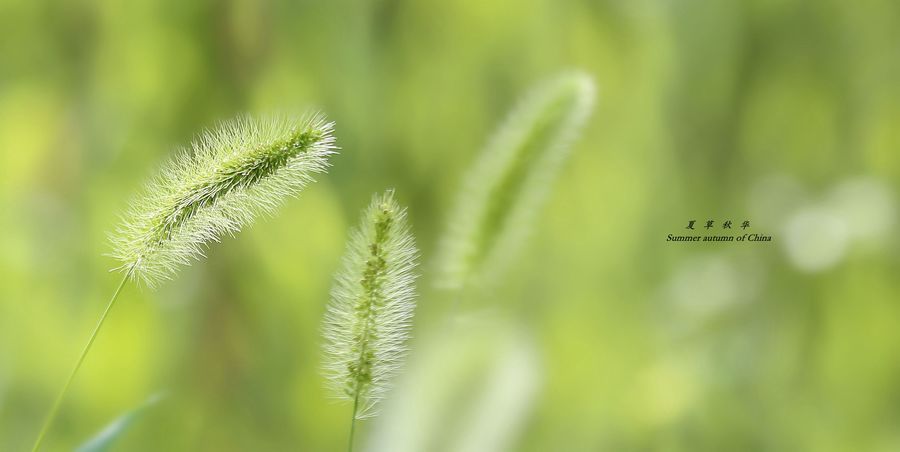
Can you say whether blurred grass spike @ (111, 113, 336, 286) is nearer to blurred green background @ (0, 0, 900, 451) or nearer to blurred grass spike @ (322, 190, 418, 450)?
blurred grass spike @ (322, 190, 418, 450)

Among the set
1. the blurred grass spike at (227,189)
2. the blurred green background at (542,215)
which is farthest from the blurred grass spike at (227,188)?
the blurred green background at (542,215)

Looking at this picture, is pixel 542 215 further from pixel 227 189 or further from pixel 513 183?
pixel 227 189

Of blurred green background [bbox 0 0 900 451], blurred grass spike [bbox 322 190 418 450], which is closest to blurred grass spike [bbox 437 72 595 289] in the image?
blurred grass spike [bbox 322 190 418 450]

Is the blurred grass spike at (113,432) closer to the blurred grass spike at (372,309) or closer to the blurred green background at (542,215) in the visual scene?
the blurred grass spike at (372,309)

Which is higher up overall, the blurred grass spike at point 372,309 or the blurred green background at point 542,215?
the blurred green background at point 542,215

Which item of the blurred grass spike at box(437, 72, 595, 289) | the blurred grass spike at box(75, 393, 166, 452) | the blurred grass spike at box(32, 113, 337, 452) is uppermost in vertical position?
the blurred grass spike at box(437, 72, 595, 289)

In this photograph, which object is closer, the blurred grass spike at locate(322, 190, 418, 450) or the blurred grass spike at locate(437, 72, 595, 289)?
the blurred grass spike at locate(322, 190, 418, 450)
